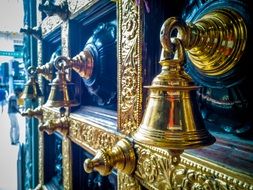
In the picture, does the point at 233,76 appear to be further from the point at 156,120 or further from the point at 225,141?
the point at 156,120

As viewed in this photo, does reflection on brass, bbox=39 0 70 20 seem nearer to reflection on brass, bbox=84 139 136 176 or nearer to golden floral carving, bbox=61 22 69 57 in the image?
golden floral carving, bbox=61 22 69 57

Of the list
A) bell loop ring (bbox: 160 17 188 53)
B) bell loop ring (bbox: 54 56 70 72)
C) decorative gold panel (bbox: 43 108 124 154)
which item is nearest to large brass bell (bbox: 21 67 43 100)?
decorative gold panel (bbox: 43 108 124 154)

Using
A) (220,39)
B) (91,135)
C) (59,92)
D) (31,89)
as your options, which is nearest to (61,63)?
(59,92)

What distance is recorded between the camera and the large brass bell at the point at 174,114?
32 cm

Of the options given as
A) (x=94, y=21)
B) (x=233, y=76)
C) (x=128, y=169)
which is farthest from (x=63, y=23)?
(x=233, y=76)

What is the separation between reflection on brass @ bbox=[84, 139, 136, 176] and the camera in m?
0.77

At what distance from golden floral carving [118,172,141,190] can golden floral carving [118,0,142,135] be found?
0.16 m

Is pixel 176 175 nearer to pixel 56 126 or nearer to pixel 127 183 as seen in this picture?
pixel 127 183

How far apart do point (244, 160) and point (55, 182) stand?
1744 mm

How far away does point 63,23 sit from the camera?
139cm

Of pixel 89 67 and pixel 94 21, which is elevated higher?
pixel 94 21

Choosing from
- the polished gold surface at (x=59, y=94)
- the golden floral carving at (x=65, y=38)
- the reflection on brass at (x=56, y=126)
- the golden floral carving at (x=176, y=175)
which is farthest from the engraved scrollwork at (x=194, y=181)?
the golden floral carving at (x=65, y=38)

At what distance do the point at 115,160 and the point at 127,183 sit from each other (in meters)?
0.13

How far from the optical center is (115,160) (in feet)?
2.54
